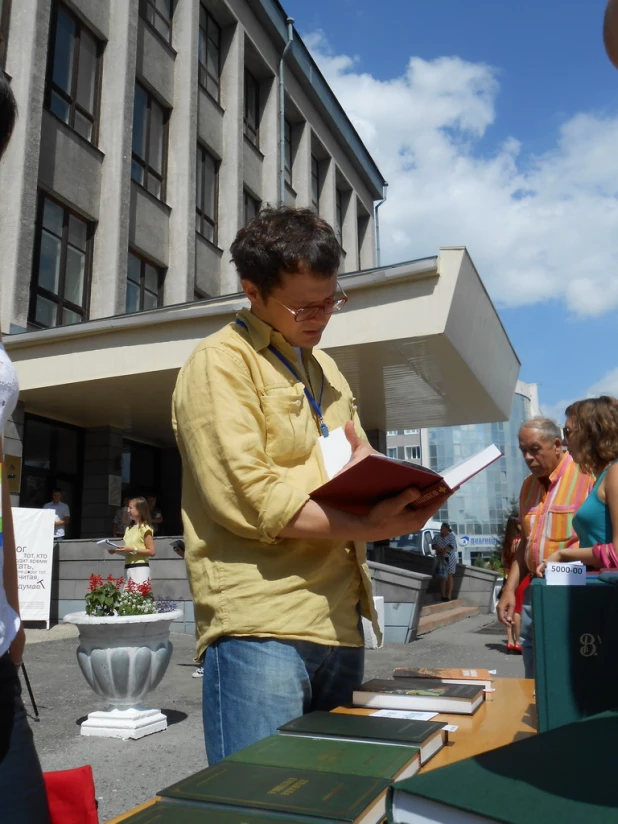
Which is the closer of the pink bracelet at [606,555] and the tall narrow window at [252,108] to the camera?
the pink bracelet at [606,555]

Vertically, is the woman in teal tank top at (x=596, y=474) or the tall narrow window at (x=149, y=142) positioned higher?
the tall narrow window at (x=149, y=142)

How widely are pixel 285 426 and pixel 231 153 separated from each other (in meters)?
21.6

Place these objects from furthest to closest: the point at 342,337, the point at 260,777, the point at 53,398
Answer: the point at 53,398 < the point at 342,337 < the point at 260,777

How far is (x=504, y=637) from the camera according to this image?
1227cm

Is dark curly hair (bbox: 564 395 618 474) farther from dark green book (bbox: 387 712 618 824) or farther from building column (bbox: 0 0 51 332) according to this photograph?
building column (bbox: 0 0 51 332)

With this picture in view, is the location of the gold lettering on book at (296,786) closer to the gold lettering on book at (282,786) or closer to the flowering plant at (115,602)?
the gold lettering on book at (282,786)

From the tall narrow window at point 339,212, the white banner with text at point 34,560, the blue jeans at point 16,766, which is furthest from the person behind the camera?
the tall narrow window at point 339,212

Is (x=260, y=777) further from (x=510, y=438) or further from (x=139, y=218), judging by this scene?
(x=510, y=438)

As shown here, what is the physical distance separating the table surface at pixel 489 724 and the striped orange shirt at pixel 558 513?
2.44 m

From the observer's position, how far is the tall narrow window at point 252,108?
2398cm

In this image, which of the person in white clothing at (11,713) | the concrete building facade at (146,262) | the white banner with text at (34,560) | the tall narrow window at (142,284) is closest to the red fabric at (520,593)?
the person in white clothing at (11,713)

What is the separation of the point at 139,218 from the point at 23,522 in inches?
375

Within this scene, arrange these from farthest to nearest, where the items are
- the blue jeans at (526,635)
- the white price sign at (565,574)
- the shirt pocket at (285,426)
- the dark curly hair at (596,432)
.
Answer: the blue jeans at (526,635)
the dark curly hair at (596,432)
the shirt pocket at (285,426)
the white price sign at (565,574)

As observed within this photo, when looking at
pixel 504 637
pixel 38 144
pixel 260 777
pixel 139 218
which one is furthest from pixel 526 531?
pixel 139 218
